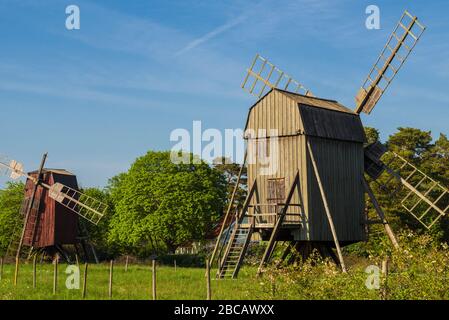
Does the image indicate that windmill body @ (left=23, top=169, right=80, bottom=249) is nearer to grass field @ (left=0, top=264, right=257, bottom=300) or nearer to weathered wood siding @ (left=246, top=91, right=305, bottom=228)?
grass field @ (left=0, top=264, right=257, bottom=300)

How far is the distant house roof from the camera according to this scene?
1174 inches

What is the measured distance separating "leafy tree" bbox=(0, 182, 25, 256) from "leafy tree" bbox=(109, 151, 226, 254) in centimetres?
927

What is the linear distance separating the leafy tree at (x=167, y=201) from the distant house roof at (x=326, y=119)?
19.8 m

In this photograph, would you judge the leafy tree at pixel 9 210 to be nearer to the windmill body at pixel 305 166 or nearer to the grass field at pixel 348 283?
the windmill body at pixel 305 166

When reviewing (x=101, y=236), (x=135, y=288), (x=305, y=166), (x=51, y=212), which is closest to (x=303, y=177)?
(x=305, y=166)

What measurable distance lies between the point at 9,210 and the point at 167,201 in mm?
16386

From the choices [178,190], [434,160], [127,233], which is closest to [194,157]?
[178,190]

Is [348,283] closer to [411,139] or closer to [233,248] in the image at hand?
[233,248]

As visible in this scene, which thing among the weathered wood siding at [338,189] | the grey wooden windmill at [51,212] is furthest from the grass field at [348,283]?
the grey wooden windmill at [51,212]

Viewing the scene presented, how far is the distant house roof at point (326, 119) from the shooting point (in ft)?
97.8

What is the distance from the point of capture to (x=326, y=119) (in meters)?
30.7

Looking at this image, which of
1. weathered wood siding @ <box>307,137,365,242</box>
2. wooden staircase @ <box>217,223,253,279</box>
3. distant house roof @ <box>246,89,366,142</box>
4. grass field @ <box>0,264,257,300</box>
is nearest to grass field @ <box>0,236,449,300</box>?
grass field @ <box>0,264,257,300</box>
